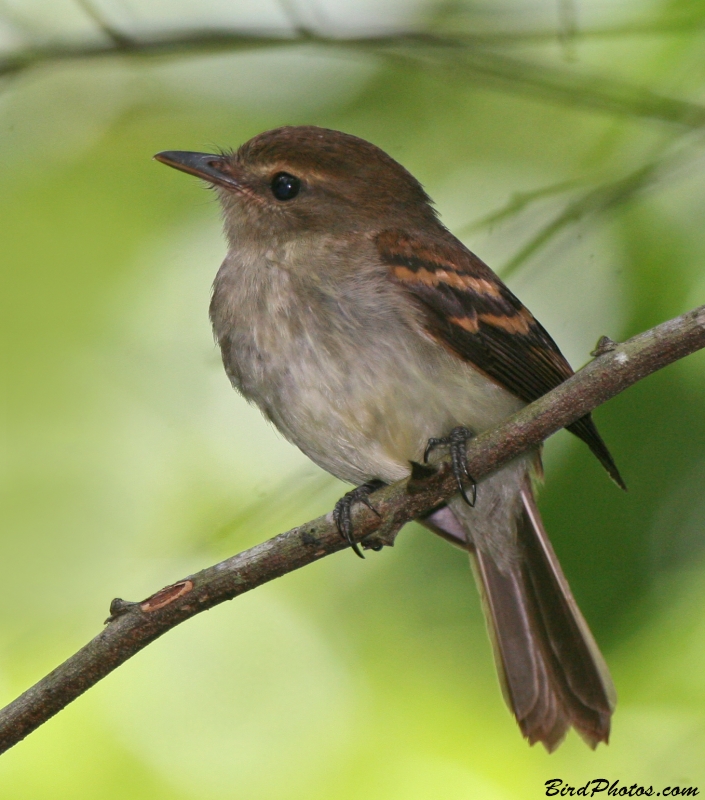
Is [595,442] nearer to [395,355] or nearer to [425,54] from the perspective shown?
[395,355]

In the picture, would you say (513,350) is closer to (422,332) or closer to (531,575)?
(422,332)

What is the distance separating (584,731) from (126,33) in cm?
329

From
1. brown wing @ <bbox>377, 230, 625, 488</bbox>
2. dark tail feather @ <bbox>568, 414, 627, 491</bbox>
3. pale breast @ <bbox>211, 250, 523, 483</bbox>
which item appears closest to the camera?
dark tail feather @ <bbox>568, 414, 627, 491</bbox>

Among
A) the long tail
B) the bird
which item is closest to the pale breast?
the bird

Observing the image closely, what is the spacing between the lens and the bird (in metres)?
3.95

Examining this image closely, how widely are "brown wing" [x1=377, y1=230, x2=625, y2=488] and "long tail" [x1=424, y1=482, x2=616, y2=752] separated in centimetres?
62

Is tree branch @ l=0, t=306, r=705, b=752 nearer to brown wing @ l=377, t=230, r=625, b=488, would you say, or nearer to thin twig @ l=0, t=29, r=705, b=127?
brown wing @ l=377, t=230, r=625, b=488

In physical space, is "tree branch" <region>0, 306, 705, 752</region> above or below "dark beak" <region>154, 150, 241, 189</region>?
below

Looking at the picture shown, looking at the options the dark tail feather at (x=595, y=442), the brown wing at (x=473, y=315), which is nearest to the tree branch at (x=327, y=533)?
the dark tail feather at (x=595, y=442)

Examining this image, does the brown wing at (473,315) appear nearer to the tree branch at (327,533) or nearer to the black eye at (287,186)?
the black eye at (287,186)

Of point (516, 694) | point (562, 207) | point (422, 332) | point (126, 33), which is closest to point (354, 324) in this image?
point (422, 332)

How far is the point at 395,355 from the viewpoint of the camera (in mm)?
3926

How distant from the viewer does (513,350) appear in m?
4.18

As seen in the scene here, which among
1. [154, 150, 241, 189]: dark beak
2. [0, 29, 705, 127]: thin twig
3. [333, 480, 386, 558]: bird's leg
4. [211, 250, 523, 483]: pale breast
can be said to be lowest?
[333, 480, 386, 558]: bird's leg
